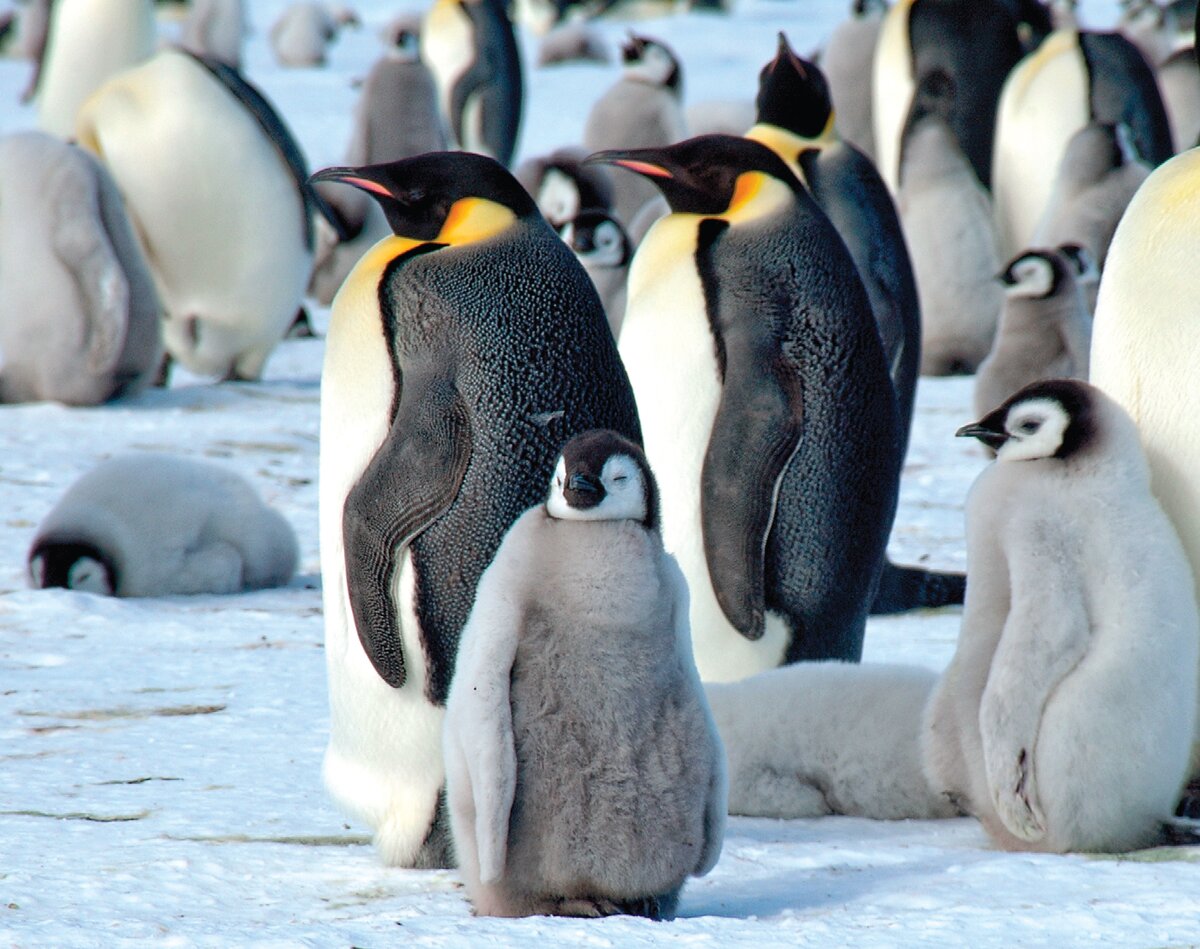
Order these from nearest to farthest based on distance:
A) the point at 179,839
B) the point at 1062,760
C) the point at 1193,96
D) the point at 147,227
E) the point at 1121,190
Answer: the point at 1062,760 → the point at 179,839 → the point at 147,227 → the point at 1121,190 → the point at 1193,96

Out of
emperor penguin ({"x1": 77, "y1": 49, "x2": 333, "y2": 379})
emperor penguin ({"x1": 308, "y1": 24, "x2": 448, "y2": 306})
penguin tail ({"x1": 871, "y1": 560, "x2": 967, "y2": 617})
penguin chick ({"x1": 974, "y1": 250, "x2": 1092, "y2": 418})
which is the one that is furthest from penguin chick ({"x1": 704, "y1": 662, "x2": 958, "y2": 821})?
emperor penguin ({"x1": 308, "y1": 24, "x2": 448, "y2": 306})

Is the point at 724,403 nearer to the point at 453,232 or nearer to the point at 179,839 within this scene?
the point at 453,232

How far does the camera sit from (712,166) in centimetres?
410

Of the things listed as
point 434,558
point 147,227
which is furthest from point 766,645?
point 147,227

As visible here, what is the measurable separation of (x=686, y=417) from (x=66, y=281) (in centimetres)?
384

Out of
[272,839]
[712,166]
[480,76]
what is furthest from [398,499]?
[480,76]

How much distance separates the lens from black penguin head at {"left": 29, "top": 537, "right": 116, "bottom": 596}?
5.04 metres

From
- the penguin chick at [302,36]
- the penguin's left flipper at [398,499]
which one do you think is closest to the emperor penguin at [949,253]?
the penguin's left flipper at [398,499]

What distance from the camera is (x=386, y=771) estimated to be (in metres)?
3.06

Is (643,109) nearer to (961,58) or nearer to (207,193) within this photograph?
(961,58)

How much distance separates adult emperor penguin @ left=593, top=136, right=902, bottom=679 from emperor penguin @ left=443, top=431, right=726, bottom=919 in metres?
1.33

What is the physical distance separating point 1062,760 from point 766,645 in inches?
46.9

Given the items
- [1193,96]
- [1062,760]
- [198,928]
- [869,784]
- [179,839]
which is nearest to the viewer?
[198,928]

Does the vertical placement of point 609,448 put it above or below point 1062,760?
above
